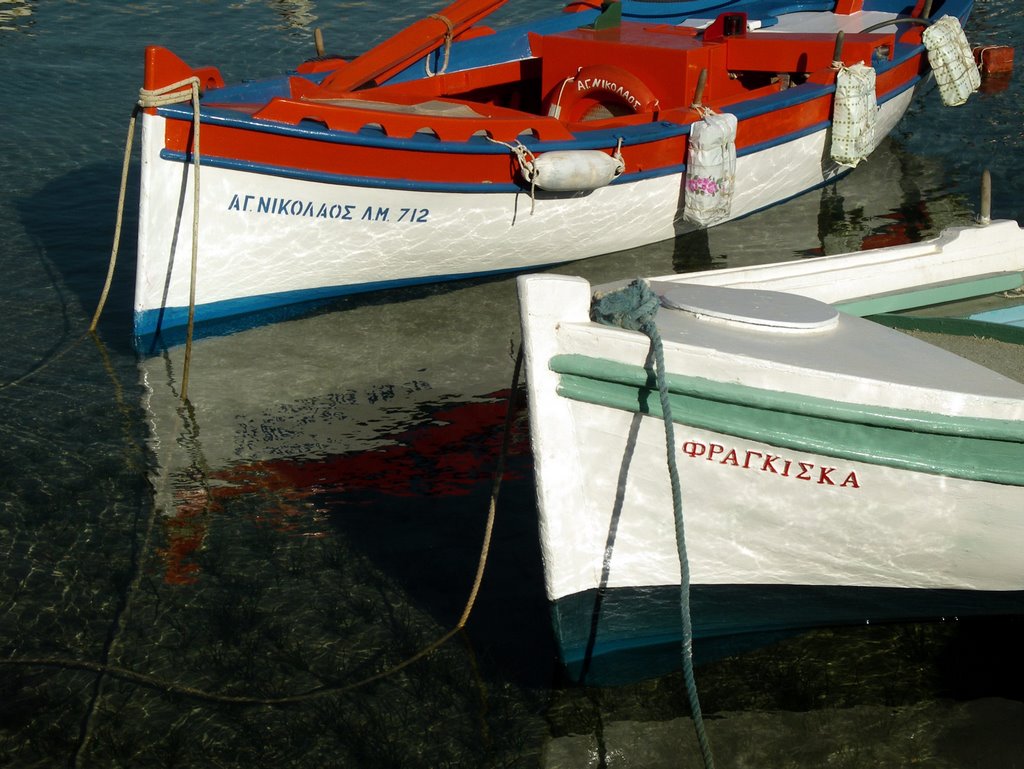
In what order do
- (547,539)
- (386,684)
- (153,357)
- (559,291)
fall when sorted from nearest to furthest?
(559,291), (547,539), (386,684), (153,357)

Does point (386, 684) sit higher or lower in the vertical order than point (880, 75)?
lower

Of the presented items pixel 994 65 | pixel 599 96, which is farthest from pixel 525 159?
pixel 994 65

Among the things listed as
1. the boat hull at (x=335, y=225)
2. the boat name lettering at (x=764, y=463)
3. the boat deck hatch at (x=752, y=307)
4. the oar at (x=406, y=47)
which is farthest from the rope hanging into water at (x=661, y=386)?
the oar at (x=406, y=47)

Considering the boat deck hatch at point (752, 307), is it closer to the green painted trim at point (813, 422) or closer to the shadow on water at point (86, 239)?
the green painted trim at point (813, 422)

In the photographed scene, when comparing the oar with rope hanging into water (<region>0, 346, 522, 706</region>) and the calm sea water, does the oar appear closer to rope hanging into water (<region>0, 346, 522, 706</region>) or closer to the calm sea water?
the calm sea water

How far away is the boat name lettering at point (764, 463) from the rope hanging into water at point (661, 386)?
0.13 m

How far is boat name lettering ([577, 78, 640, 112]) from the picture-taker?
8750 mm

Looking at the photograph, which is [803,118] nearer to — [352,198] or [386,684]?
[352,198]

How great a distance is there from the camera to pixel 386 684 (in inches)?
193

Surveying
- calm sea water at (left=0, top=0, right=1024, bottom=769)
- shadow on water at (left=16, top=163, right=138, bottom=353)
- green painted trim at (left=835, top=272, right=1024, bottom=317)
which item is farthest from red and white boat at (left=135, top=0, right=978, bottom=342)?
green painted trim at (left=835, top=272, right=1024, bottom=317)

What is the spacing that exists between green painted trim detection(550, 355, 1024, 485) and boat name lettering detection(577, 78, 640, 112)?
4.92 m

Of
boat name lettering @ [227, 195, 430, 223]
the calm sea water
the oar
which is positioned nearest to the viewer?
the calm sea water

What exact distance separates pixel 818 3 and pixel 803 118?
3036mm

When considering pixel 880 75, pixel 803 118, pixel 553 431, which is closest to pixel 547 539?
pixel 553 431
